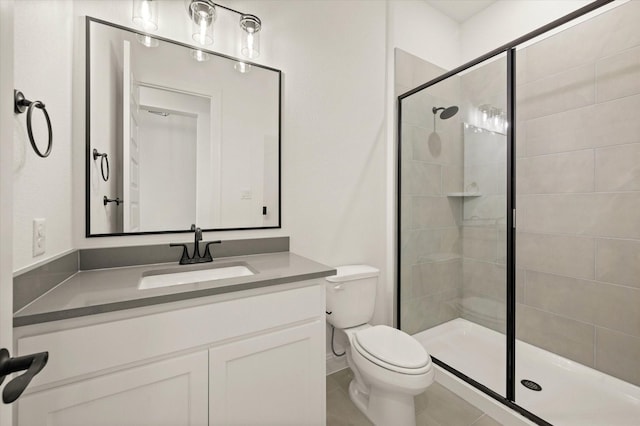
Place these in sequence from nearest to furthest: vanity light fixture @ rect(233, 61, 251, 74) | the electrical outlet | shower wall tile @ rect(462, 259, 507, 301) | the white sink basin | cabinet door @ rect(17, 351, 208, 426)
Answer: cabinet door @ rect(17, 351, 208, 426) → the electrical outlet → the white sink basin → vanity light fixture @ rect(233, 61, 251, 74) → shower wall tile @ rect(462, 259, 507, 301)

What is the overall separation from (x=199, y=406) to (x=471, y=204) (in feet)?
6.46

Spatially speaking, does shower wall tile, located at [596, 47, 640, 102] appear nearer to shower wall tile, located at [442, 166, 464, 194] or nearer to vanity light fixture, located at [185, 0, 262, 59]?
shower wall tile, located at [442, 166, 464, 194]

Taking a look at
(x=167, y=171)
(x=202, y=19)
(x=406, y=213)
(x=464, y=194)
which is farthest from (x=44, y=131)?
(x=464, y=194)

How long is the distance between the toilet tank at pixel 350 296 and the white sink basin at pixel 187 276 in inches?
21.7

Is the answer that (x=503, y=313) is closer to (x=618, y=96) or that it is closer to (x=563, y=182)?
(x=563, y=182)

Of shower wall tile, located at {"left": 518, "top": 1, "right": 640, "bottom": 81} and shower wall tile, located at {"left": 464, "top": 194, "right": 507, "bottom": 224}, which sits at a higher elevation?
shower wall tile, located at {"left": 518, "top": 1, "right": 640, "bottom": 81}

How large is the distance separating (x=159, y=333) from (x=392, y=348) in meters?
1.07

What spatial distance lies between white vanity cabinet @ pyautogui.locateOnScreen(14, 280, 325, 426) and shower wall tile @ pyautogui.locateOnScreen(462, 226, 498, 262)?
129cm

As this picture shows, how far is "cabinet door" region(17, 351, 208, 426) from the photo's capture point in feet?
2.59

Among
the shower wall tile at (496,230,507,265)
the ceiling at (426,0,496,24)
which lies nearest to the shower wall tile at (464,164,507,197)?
the shower wall tile at (496,230,507,265)

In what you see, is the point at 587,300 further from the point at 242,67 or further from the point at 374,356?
the point at 242,67

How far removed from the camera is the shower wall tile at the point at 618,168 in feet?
5.39

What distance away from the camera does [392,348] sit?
146cm

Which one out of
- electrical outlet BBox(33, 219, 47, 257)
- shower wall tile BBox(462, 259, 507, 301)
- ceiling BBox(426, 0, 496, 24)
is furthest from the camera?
ceiling BBox(426, 0, 496, 24)
